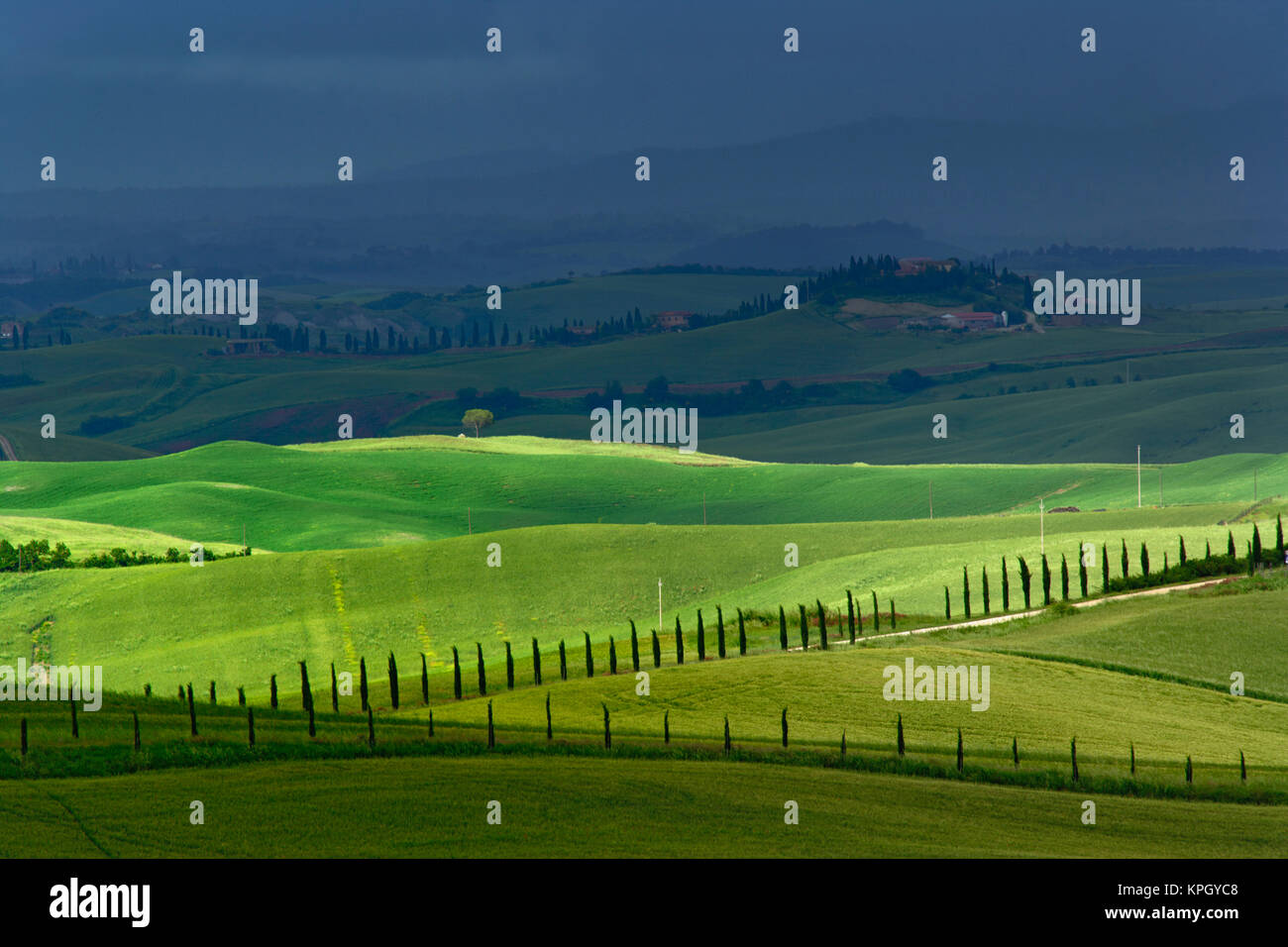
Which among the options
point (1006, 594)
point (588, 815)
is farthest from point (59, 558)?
point (588, 815)

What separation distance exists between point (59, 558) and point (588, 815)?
86439 mm

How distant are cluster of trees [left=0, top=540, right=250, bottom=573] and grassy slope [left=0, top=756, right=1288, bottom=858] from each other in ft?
241

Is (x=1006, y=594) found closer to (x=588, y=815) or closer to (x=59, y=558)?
(x=588, y=815)

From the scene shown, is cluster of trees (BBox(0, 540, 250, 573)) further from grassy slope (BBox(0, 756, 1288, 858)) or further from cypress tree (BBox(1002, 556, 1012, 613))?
grassy slope (BBox(0, 756, 1288, 858))

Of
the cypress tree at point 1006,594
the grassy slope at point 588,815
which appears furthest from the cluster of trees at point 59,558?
the grassy slope at point 588,815

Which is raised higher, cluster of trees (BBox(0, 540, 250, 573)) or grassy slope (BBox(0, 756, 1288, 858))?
cluster of trees (BBox(0, 540, 250, 573))

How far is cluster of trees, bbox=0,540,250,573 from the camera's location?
10938 centimetres

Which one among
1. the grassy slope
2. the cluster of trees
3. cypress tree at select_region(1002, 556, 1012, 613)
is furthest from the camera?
the cluster of trees

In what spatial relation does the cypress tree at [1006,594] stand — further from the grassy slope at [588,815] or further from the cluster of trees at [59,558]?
the cluster of trees at [59,558]

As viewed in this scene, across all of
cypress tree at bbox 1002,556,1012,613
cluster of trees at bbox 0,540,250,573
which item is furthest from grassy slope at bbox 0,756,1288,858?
cluster of trees at bbox 0,540,250,573

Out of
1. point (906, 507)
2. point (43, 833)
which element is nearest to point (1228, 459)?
point (906, 507)

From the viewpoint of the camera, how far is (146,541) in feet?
403

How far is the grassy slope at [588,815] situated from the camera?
3403 cm
